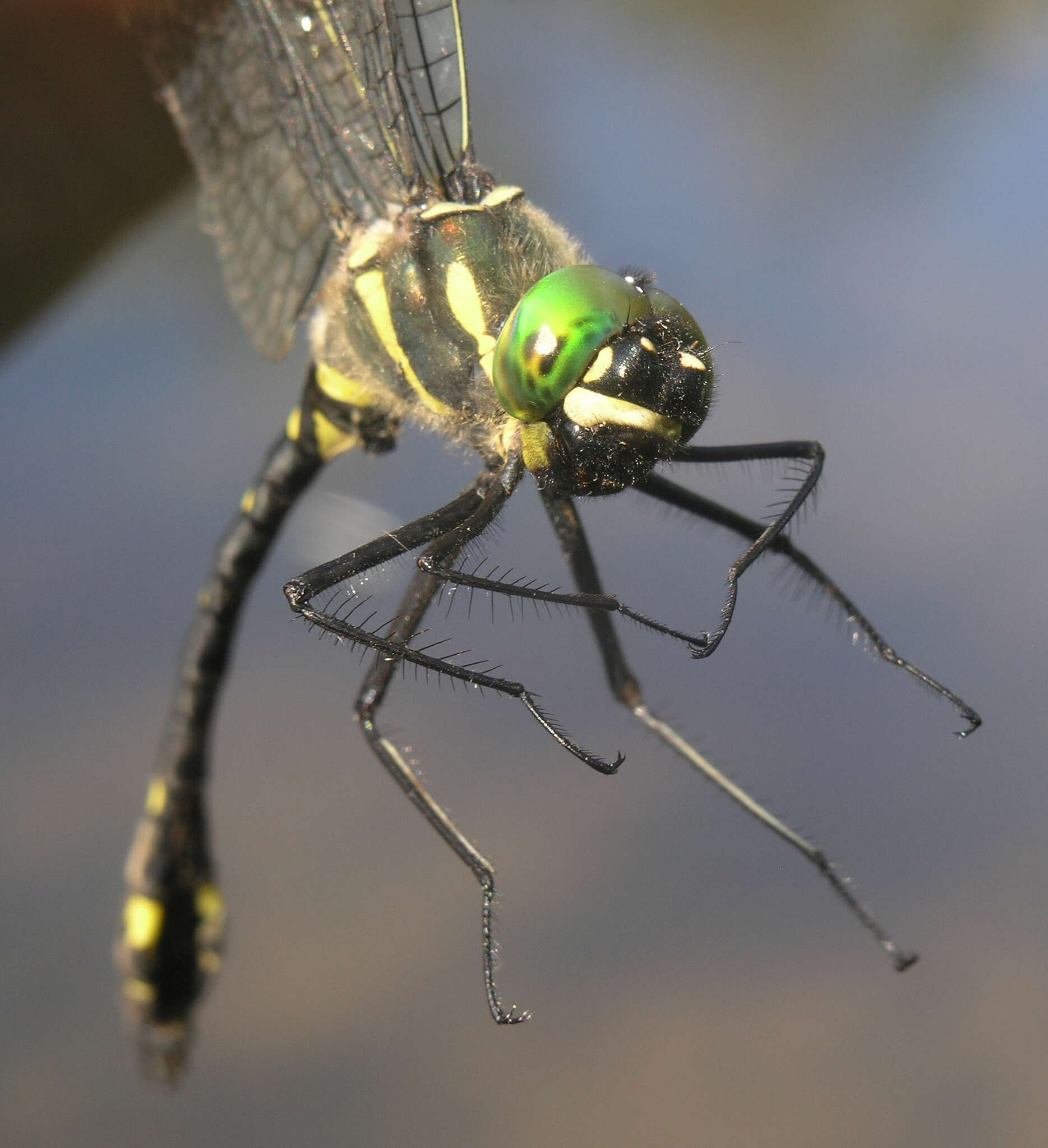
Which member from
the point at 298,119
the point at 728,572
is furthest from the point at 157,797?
the point at 728,572

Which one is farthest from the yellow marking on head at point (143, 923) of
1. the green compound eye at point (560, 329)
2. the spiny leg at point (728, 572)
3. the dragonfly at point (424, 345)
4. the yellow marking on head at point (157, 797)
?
the green compound eye at point (560, 329)

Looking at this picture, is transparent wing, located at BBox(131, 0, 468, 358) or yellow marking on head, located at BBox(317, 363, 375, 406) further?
yellow marking on head, located at BBox(317, 363, 375, 406)

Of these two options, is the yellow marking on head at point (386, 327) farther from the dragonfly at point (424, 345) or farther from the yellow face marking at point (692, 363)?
the yellow face marking at point (692, 363)

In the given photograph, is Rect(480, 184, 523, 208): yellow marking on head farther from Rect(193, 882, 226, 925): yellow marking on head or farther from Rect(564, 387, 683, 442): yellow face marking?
Rect(193, 882, 226, 925): yellow marking on head

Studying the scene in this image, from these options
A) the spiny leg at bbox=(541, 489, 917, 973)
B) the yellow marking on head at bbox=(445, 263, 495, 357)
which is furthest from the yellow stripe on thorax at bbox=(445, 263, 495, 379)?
the spiny leg at bbox=(541, 489, 917, 973)

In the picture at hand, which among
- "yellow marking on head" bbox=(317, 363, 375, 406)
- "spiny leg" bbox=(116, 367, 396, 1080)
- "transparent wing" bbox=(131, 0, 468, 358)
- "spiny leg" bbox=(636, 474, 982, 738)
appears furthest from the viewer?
"spiny leg" bbox=(116, 367, 396, 1080)

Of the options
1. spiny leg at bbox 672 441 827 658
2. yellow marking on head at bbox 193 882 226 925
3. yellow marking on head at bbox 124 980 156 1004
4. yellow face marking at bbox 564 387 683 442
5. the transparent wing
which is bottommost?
yellow marking on head at bbox 124 980 156 1004

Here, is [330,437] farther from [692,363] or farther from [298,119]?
[692,363]

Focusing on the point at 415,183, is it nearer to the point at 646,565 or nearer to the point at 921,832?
the point at 646,565
